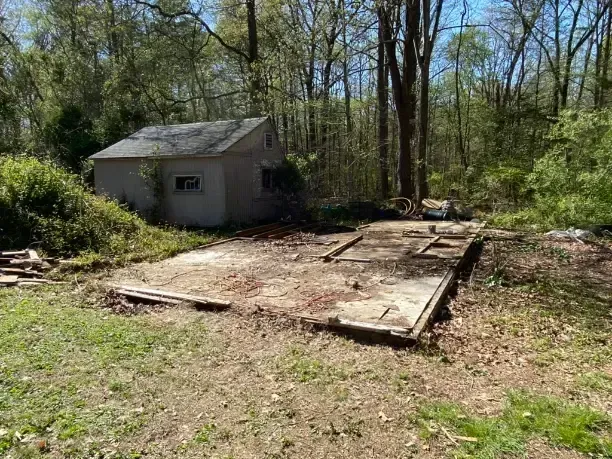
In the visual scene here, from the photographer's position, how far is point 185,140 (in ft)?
47.5

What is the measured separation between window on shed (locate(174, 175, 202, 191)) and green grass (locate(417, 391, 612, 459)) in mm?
11496

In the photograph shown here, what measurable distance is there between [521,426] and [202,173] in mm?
11870

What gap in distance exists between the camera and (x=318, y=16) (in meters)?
19.9

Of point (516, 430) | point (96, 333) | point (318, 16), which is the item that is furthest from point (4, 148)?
point (516, 430)

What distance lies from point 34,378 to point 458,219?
530 inches

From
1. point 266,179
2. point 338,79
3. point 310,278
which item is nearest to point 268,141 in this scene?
point 266,179

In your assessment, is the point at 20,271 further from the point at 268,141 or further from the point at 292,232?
the point at 268,141

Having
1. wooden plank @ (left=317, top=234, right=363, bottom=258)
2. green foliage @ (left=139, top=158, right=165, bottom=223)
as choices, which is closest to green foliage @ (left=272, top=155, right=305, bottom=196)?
green foliage @ (left=139, top=158, right=165, bottom=223)

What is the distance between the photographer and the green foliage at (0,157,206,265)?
8.87 meters

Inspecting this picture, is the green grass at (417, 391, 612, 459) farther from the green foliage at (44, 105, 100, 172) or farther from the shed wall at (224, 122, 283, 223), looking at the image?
the green foliage at (44, 105, 100, 172)

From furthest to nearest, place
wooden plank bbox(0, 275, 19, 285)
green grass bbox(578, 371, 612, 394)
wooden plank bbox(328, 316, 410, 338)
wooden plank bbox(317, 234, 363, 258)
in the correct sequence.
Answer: wooden plank bbox(317, 234, 363, 258) < wooden plank bbox(0, 275, 19, 285) < wooden plank bbox(328, 316, 410, 338) < green grass bbox(578, 371, 612, 394)

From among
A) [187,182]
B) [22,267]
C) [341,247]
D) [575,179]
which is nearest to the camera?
[22,267]

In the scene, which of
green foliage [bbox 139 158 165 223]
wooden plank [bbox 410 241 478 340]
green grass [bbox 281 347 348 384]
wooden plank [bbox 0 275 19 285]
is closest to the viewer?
green grass [bbox 281 347 348 384]

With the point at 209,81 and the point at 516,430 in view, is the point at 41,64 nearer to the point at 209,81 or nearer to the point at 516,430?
the point at 209,81
